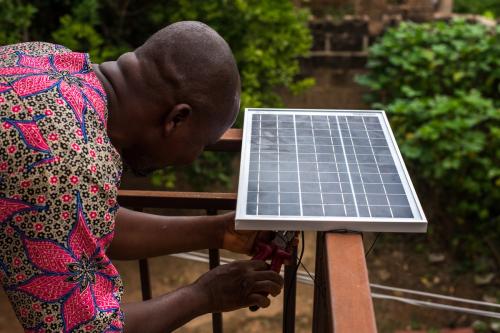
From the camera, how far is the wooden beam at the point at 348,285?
124 cm

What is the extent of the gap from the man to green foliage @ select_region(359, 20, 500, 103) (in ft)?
13.1

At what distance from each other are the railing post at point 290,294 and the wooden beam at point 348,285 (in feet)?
1.67

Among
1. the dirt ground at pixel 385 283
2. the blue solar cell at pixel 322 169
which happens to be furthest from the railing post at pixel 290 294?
the dirt ground at pixel 385 283

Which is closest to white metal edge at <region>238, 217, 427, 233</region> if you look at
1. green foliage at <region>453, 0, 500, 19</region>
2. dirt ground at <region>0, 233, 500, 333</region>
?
dirt ground at <region>0, 233, 500, 333</region>

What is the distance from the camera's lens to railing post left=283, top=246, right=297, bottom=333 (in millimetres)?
2070

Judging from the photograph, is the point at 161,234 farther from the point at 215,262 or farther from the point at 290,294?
the point at 290,294

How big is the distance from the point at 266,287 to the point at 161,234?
0.52 metres

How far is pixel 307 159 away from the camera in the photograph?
1831 mm

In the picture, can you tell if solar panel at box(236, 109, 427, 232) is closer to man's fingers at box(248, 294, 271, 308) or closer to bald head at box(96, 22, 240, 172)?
bald head at box(96, 22, 240, 172)

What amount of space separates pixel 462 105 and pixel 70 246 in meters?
4.27

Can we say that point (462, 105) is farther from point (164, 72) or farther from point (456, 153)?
point (164, 72)

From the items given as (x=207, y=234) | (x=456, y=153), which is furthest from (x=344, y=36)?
(x=207, y=234)

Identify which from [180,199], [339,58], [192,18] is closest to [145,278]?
[180,199]

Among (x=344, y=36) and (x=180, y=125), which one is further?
(x=344, y=36)
